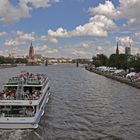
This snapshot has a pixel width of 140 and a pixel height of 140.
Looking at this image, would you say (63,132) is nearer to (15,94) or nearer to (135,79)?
(15,94)

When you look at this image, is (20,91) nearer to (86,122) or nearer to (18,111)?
(18,111)

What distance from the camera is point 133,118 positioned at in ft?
125

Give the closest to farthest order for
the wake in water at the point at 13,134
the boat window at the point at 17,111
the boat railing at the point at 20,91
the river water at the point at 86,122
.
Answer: the wake in water at the point at 13,134 < the river water at the point at 86,122 < the boat window at the point at 17,111 < the boat railing at the point at 20,91

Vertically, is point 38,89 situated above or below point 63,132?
above

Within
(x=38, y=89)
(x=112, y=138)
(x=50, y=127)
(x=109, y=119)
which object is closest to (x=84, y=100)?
(x=38, y=89)

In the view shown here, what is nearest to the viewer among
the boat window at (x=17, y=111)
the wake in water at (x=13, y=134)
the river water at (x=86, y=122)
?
the wake in water at (x=13, y=134)

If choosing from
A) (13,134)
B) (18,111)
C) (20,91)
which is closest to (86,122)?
(20,91)

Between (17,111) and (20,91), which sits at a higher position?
(20,91)

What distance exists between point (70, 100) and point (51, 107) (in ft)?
25.0

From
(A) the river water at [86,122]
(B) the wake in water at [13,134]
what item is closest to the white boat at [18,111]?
(B) the wake in water at [13,134]

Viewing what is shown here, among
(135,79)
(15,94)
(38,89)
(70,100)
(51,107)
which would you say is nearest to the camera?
(15,94)

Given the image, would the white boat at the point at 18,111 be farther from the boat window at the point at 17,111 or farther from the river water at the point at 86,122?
the river water at the point at 86,122

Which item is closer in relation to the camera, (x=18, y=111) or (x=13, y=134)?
(x=13, y=134)

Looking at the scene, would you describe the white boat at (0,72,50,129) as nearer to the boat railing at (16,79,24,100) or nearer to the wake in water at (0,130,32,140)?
the boat railing at (16,79,24,100)
